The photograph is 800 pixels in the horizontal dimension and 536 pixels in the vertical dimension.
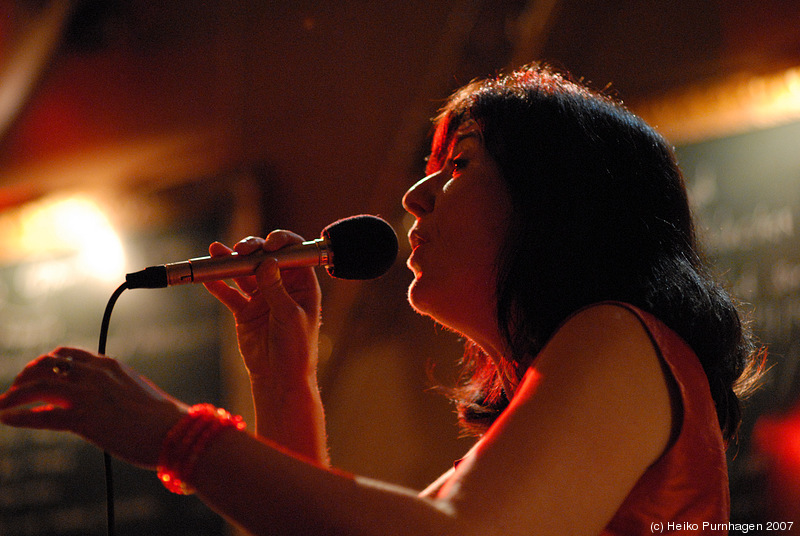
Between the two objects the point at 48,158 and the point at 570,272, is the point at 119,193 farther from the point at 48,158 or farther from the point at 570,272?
the point at 570,272

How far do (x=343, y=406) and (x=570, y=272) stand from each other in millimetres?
1581

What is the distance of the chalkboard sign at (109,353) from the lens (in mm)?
2434

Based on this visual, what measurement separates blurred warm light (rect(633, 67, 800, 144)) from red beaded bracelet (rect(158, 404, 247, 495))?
68.3 inches

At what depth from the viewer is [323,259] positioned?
112cm

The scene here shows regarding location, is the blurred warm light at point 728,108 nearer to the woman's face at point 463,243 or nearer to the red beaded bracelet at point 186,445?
the woman's face at point 463,243

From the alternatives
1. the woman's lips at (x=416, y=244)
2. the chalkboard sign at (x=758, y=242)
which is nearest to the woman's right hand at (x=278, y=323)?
the woman's lips at (x=416, y=244)

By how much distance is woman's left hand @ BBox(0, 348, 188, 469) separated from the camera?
2.06 feet

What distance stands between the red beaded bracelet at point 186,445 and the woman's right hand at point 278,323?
0.47 meters

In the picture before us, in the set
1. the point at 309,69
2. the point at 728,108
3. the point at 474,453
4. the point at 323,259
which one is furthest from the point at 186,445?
the point at 309,69

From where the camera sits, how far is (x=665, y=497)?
76cm

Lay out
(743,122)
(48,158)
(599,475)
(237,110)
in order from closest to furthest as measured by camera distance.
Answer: (599,475), (743,122), (237,110), (48,158)

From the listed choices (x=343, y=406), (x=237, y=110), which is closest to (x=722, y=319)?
(x=343, y=406)

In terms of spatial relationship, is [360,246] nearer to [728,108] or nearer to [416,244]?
[416,244]

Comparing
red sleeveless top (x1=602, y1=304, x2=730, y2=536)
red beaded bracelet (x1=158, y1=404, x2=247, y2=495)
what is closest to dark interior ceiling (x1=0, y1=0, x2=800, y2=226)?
red sleeveless top (x1=602, y1=304, x2=730, y2=536)
